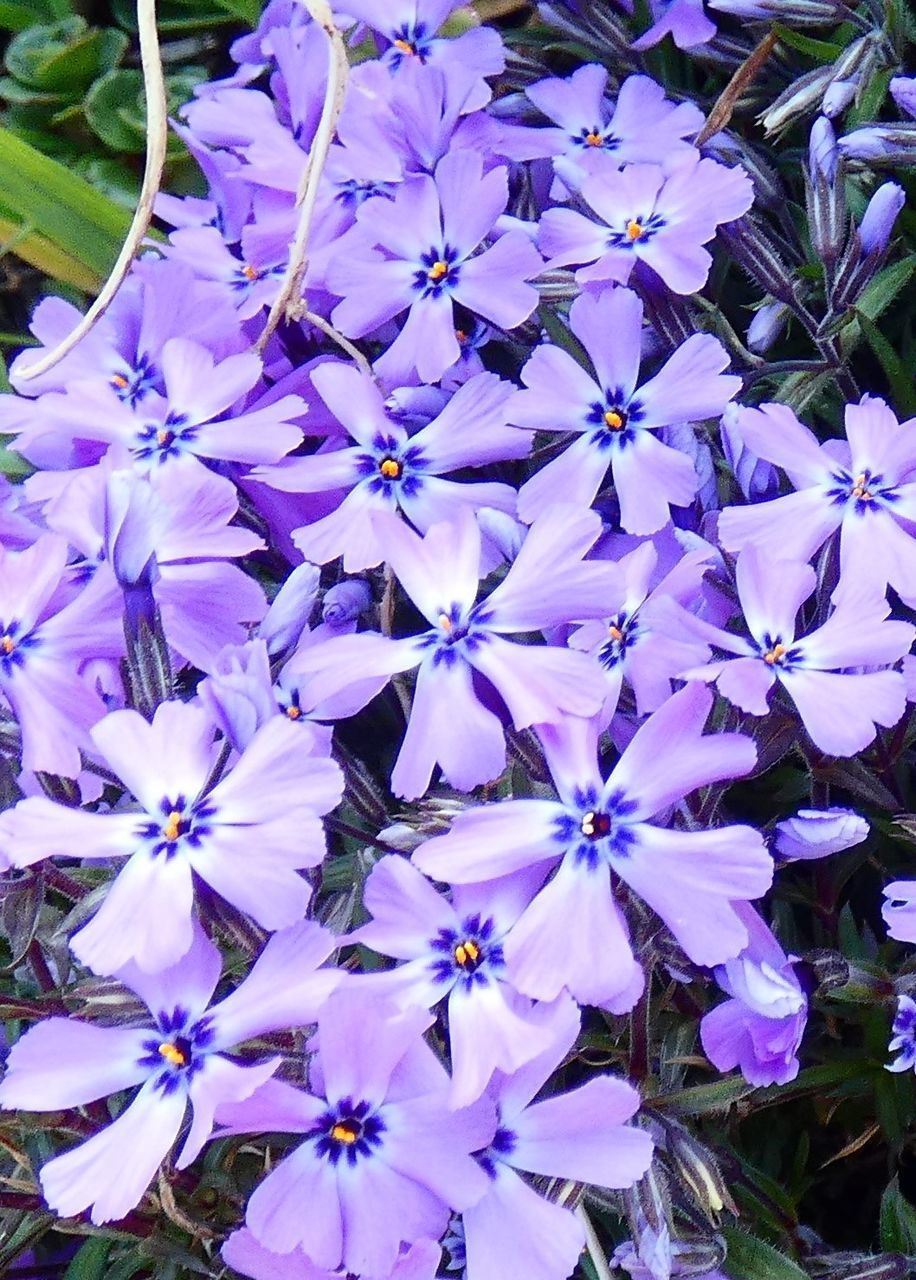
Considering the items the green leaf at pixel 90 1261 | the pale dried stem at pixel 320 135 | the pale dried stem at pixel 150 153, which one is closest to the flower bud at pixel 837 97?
the pale dried stem at pixel 320 135

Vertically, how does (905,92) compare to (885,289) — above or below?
above

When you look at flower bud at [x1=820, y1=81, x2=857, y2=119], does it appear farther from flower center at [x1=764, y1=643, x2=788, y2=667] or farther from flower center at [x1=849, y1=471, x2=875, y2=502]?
flower center at [x1=764, y1=643, x2=788, y2=667]

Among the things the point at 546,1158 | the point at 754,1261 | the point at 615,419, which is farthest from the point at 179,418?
the point at 754,1261

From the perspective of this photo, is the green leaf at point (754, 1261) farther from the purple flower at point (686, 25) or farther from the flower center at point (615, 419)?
the purple flower at point (686, 25)

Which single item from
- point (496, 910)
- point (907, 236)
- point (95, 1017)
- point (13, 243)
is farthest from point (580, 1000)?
point (13, 243)

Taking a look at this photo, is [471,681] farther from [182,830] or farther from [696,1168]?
[696,1168]

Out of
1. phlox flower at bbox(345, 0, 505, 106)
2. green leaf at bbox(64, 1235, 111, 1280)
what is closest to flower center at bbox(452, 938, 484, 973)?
green leaf at bbox(64, 1235, 111, 1280)
